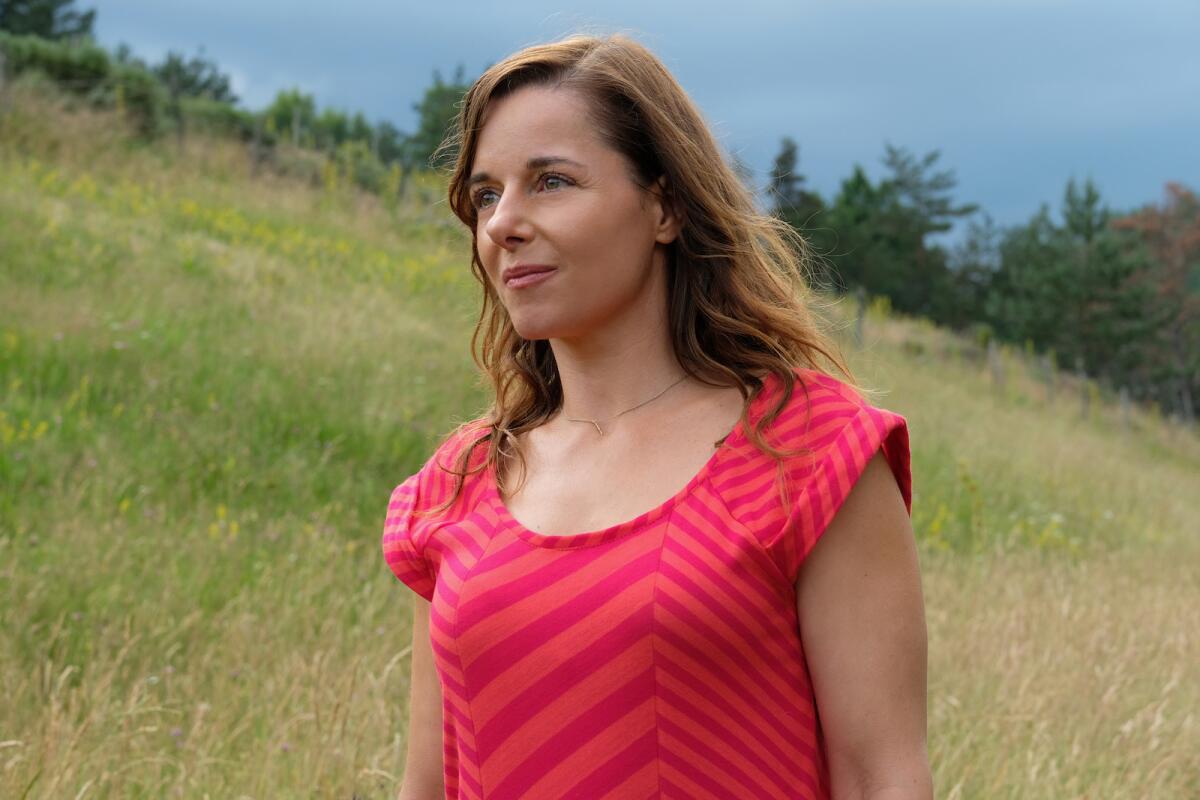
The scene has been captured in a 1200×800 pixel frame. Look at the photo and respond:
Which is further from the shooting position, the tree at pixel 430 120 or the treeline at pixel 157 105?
the tree at pixel 430 120

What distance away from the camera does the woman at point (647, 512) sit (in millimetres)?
1562

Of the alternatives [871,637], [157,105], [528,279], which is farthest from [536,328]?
[157,105]

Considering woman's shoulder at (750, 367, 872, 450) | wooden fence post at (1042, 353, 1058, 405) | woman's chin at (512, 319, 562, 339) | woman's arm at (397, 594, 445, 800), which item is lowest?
wooden fence post at (1042, 353, 1058, 405)

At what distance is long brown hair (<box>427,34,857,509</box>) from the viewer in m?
1.81

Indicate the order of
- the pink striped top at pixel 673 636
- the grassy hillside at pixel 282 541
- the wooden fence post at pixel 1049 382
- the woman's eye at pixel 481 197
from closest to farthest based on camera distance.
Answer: the pink striped top at pixel 673 636 → the woman's eye at pixel 481 197 → the grassy hillside at pixel 282 541 → the wooden fence post at pixel 1049 382

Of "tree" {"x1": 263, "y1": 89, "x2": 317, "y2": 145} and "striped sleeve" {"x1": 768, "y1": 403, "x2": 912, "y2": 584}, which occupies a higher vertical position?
"striped sleeve" {"x1": 768, "y1": 403, "x2": 912, "y2": 584}

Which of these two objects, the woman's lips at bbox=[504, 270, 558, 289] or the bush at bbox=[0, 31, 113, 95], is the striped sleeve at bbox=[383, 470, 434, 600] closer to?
the woman's lips at bbox=[504, 270, 558, 289]

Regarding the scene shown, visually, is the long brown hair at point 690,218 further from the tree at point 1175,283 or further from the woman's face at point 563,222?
the tree at point 1175,283

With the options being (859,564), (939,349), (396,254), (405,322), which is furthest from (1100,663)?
(939,349)

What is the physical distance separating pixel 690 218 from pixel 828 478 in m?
0.51

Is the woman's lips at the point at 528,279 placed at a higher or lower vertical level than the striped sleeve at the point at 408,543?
higher

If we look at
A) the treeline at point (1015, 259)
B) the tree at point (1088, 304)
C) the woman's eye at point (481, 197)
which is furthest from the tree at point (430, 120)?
the woman's eye at point (481, 197)

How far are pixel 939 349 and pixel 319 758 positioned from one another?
25.8 meters

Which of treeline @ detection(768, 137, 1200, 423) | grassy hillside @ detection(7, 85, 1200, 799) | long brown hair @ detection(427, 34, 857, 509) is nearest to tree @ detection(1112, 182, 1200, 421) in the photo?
treeline @ detection(768, 137, 1200, 423)
